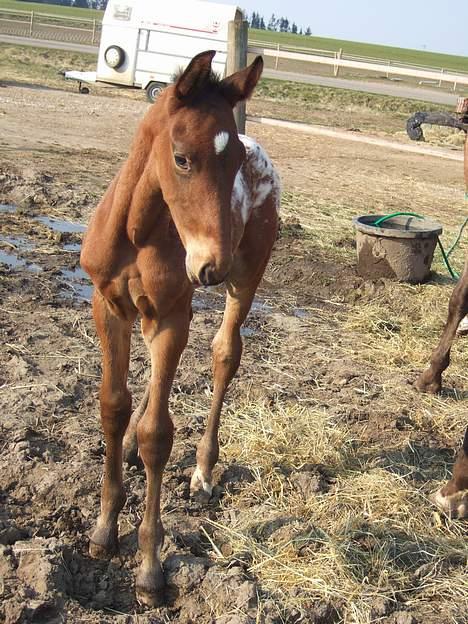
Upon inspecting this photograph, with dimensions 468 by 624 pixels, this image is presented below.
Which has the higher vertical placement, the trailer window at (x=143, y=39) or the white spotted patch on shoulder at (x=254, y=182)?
the trailer window at (x=143, y=39)

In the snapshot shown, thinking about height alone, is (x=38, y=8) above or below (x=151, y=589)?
above

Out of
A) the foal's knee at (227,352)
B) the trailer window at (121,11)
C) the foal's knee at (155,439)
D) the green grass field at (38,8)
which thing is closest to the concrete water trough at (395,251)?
the foal's knee at (227,352)

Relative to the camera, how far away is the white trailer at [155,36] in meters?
19.5

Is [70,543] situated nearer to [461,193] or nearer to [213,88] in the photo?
[213,88]

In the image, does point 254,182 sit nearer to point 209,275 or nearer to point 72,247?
point 209,275

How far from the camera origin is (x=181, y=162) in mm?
2658

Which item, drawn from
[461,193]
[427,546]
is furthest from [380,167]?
[427,546]

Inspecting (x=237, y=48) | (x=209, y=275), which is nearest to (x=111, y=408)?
(x=209, y=275)

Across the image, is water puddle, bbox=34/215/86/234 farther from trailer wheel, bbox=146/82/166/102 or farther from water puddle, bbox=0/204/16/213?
trailer wheel, bbox=146/82/166/102

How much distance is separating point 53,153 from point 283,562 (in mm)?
8859

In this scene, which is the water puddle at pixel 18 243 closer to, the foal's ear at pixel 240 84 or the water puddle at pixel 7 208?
the water puddle at pixel 7 208

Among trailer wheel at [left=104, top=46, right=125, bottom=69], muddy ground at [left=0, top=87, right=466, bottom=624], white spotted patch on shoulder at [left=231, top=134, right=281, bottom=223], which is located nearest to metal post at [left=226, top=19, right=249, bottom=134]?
muddy ground at [left=0, top=87, right=466, bottom=624]

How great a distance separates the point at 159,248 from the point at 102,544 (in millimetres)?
1324

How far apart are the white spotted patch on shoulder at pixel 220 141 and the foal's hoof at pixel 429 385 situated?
319 centimetres
